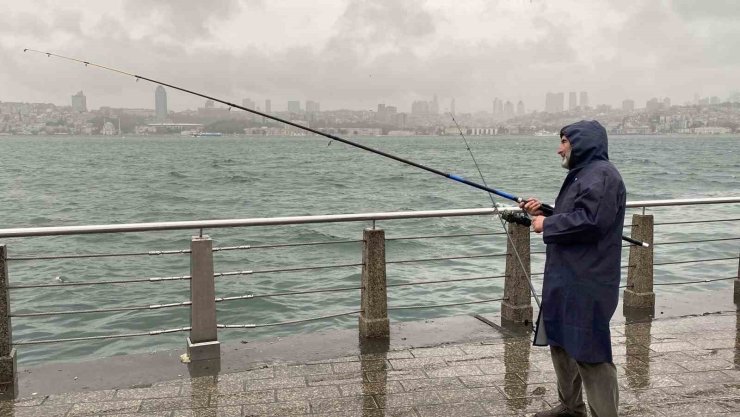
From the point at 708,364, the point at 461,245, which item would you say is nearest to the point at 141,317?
the point at 708,364

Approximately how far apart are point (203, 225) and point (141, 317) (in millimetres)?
7800

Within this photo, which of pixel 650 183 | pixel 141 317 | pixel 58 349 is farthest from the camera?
pixel 650 183

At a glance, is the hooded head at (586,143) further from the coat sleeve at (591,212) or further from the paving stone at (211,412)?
the paving stone at (211,412)

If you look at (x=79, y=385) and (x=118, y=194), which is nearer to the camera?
(x=79, y=385)

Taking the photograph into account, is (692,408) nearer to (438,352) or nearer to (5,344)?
(438,352)

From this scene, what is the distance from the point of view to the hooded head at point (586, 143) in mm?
4137

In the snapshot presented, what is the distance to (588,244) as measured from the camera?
4.05m

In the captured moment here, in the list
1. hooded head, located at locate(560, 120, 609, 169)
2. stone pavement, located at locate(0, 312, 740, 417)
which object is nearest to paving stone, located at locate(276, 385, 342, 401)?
stone pavement, located at locate(0, 312, 740, 417)

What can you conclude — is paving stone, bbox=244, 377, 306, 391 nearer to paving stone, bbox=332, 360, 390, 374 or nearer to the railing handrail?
paving stone, bbox=332, 360, 390, 374

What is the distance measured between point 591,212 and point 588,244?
21cm

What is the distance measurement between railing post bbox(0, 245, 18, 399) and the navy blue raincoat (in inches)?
154

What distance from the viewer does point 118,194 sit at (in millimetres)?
44375

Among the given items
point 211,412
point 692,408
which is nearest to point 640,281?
point 692,408

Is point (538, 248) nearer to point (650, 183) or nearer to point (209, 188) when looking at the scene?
point (209, 188)
